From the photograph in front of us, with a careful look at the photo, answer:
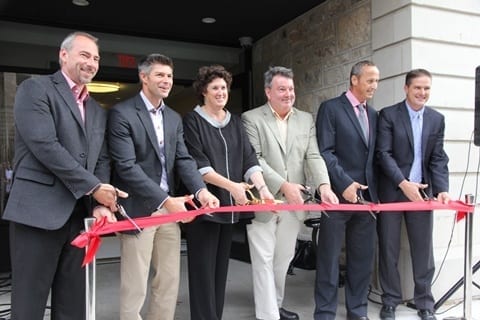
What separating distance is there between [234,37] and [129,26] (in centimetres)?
142

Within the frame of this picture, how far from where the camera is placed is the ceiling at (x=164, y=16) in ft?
16.8

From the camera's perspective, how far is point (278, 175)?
339 centimetres

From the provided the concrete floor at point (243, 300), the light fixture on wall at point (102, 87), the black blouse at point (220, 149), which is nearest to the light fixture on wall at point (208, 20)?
the light fixture on wall at point (102, 87)

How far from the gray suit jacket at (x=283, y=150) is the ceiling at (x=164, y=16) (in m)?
2.08

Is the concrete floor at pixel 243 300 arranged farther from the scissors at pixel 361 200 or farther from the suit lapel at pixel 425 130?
the suit lapel at pixel 425 130

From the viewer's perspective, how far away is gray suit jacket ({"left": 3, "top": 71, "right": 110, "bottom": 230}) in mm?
2355

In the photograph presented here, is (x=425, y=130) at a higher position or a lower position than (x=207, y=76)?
lower

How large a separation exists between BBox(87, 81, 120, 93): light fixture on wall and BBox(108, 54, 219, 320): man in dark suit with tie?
4.24 m

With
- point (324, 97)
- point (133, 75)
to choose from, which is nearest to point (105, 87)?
point (133, 75)

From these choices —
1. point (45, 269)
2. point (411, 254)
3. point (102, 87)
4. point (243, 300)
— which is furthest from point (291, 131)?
point (102, 87)

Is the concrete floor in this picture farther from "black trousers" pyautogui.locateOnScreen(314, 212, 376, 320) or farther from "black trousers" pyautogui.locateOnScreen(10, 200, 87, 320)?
"black trousers" pyautogui.locateOnScreen(10, 200, 87, 320)

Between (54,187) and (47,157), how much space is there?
182mm

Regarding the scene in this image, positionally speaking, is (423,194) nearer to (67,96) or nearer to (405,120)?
(405,120)

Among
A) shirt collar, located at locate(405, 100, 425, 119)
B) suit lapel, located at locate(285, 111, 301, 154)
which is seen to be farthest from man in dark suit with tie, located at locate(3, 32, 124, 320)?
shirt collar, located at locate(405, 100, 425, 119)
